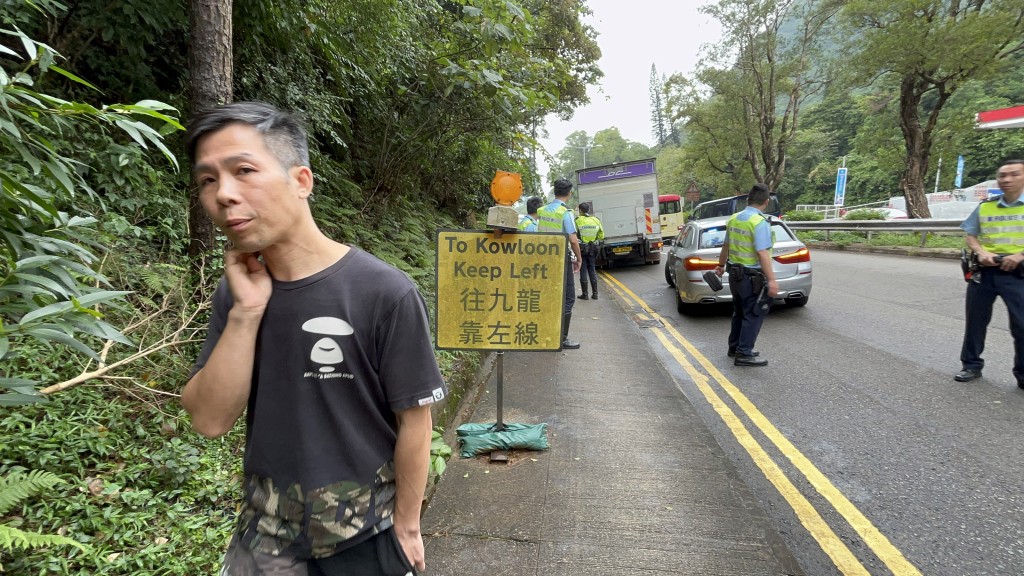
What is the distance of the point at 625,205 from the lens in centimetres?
1552

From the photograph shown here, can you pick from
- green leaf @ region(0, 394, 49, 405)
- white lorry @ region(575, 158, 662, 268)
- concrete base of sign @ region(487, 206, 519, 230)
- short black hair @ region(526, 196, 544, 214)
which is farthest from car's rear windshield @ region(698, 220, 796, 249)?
green leaf @ region(0, 394, 49, 405)

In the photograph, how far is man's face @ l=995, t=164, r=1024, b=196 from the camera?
4.17 m

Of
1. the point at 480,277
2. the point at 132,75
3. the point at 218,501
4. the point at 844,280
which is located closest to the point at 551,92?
the point at 480,277

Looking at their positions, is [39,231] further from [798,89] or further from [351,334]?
[798,89]

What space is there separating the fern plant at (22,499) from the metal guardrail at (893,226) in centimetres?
1066

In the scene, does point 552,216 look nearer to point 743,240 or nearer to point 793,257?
point 743,240

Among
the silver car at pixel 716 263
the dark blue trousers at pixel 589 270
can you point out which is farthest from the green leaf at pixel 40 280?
the dark blue trousers at pixel 589 270

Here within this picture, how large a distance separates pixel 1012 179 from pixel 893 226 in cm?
1332

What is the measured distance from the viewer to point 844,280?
10242 mm

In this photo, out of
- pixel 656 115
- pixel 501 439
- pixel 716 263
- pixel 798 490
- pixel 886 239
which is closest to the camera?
pixel 798 490

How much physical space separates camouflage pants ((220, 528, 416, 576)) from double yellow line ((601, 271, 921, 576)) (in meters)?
2.27

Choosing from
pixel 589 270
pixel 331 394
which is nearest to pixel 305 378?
pixel 331 394

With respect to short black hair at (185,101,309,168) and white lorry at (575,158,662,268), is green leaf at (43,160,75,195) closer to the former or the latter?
short black hair at (185,101,309,168)

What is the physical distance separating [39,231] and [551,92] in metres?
5.56
